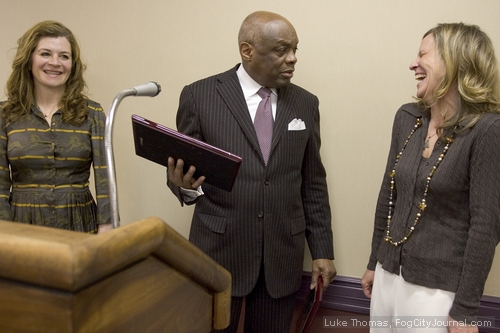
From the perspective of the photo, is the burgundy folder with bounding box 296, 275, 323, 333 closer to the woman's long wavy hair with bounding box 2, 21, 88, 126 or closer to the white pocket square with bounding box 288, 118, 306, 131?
the white pocket square with bounding box 288, 118, 306, 131

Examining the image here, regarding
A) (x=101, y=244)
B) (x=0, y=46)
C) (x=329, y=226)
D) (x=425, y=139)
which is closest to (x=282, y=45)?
(x=425, y=139)

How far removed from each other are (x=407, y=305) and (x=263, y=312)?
1.86ft

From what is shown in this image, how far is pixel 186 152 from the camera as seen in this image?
1.40 metres

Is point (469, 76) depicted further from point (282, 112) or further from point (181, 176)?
point (181, 176)

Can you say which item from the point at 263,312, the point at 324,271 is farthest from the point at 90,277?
the point at 324,271

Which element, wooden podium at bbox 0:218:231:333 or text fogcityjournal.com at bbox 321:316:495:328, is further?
text fogcityjournal.com at bbox 321:316:495:328

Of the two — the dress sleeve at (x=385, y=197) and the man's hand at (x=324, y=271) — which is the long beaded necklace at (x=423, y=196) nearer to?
the dress sleeve at (x=385, y=197)

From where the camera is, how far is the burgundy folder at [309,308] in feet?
6.02

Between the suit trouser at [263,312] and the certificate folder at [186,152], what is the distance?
0.48m

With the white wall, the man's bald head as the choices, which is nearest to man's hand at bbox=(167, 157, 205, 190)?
the man's bald head

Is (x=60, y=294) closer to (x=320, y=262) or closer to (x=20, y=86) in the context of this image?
(x=320, y=262)

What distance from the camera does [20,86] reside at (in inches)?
73.9

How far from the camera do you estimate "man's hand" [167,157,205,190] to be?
4.79ft

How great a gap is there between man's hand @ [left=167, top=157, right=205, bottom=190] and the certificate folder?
1 centimetres
